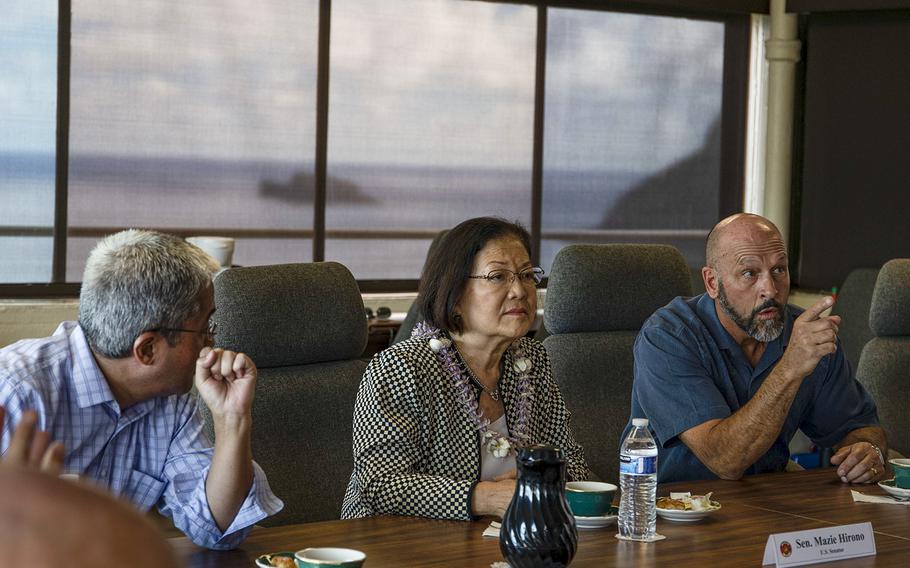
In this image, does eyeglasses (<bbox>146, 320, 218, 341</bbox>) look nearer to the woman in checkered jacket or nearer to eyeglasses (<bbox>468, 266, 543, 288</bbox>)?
the woman in checkered jacket

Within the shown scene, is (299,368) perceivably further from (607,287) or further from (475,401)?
(607,287)

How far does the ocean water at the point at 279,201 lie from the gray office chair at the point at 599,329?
245 centimetres

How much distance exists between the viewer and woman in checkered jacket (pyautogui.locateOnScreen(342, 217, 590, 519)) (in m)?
2.16

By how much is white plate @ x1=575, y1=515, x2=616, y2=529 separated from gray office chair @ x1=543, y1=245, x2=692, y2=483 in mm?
1253

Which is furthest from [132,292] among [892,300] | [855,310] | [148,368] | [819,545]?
[855,310]

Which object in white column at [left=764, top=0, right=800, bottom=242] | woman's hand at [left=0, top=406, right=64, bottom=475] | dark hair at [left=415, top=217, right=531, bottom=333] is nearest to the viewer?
woman's hand at [left=0, top=406, right=64, bottom=475]

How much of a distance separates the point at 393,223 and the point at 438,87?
0.72 metres

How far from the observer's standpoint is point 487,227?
2.42 m

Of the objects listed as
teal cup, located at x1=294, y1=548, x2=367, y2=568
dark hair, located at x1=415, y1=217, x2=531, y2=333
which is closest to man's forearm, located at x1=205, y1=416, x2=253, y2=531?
teal cup, located at x1=294, y1=548, x2=367, y2=568

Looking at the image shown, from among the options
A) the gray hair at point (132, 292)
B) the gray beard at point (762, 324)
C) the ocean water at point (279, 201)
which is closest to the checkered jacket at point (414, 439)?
the gray hair at point (132, 292)

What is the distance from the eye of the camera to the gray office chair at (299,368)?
2.54 m

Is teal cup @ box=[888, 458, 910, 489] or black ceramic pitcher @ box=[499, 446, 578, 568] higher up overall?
black ceramic pitcher @ box=[499, 446, 578, 568]

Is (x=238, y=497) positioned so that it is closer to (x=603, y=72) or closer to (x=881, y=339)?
(x=881, y=339)

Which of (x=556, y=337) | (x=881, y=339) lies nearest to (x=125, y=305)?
(x=556, y=337)
